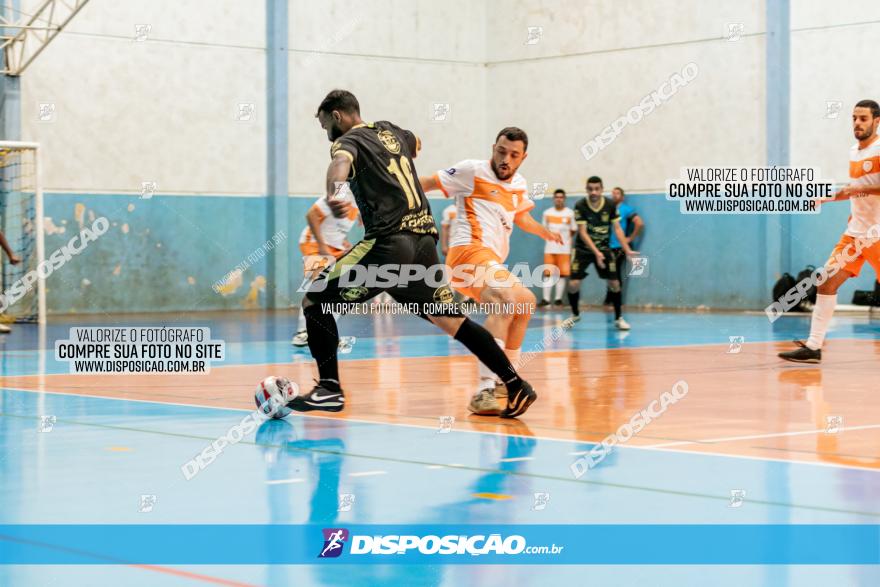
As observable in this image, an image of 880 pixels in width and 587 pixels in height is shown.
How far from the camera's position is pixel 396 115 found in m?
30.6

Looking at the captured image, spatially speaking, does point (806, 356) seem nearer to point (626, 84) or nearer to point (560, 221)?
point (560, 221)

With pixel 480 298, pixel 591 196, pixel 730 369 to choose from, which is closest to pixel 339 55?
pixel 591 196

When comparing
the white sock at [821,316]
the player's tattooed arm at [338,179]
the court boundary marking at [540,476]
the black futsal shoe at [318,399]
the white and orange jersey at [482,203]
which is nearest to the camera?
the court boundary marking at [540,476]

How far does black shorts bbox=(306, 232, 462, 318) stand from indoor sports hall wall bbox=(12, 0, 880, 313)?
17710 millimetres

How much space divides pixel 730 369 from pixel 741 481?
7.10m

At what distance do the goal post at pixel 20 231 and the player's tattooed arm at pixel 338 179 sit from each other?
15.4m

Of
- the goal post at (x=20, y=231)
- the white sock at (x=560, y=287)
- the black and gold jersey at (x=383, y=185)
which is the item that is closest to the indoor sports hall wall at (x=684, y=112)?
the white sock at (x=560, y=287)

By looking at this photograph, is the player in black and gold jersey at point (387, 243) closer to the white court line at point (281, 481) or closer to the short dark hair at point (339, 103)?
the short dark hair at point (339, 103)

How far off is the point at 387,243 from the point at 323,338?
836 millimetres

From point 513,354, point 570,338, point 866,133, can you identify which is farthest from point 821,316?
point 570,338

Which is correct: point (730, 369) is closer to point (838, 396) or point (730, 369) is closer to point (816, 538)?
point (838, 396)

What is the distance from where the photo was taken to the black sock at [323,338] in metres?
9.40

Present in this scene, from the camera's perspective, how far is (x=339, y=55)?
29500 mm

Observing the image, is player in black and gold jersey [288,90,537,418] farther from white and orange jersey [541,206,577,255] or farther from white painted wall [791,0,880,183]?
white and orange jersey [541,206,577,255]
